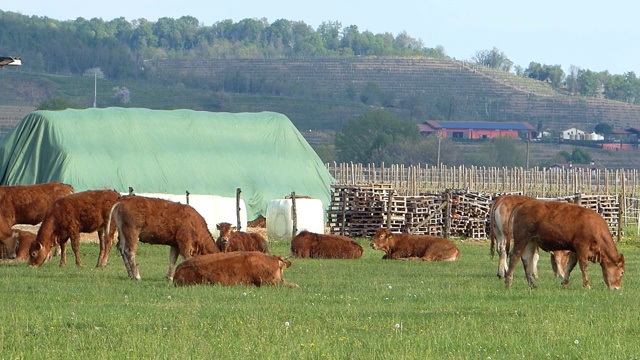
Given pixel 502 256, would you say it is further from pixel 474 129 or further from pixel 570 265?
pixel 474 129

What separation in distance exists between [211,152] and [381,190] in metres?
9.17

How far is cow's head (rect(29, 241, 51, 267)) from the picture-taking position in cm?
2202

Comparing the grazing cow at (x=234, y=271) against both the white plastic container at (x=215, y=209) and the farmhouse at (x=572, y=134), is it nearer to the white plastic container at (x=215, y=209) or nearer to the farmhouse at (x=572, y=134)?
the white plastic container at (x=215, y=209)

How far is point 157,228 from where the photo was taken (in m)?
19.6

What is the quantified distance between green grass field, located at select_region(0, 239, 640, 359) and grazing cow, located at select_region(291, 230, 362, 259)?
7036 mm

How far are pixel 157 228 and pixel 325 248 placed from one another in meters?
8.51

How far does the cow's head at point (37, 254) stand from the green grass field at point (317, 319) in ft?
4.78

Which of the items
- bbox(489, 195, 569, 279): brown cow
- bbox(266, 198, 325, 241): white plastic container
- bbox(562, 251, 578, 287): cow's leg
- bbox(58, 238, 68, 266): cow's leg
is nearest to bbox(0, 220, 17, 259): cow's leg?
bbox(58, 238, 68, 266): cow's leg

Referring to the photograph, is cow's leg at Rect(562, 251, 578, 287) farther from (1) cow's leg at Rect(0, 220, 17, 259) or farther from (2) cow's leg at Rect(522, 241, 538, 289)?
(1) cow's leg at Rect(0, 220, 17, 259)

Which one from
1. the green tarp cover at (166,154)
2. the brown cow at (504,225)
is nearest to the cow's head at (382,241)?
the brown cow at (504,225)

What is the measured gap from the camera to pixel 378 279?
2022 centimetres

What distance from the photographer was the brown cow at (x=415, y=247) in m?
26.6

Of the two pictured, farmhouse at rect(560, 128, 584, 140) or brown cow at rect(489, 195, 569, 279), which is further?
farmhouse at rect(560, 128, 584, 140)

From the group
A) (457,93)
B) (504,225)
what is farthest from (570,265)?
(457,93)
